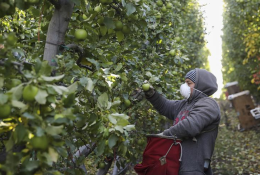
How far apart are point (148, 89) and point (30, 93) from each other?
179 centimetres

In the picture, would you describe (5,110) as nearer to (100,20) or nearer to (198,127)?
(100,20)

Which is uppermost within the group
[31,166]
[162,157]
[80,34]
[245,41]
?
[245,41]

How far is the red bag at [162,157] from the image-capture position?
250 centimetres

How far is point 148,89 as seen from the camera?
2840 mm

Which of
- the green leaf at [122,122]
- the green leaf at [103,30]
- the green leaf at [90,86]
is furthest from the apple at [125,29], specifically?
the green leaf at [122,122]

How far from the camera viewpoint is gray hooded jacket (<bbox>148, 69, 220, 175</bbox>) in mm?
2553

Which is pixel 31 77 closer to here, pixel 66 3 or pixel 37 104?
pixel 37 104

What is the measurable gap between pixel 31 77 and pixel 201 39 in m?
11.5

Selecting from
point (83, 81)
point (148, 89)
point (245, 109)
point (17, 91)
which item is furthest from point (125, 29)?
point (245, 109)

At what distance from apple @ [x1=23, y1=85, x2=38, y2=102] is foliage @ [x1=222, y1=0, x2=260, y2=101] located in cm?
702

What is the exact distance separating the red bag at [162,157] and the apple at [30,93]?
159cm

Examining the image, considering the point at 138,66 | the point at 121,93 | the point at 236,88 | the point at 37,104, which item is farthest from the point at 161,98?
the point at 236,88

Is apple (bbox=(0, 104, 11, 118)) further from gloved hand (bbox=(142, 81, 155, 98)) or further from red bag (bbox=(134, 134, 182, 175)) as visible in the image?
gloved hand (bbox=(142, 81, 155, 98))

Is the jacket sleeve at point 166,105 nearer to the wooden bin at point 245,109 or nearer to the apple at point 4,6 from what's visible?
the apple at point 4,6
